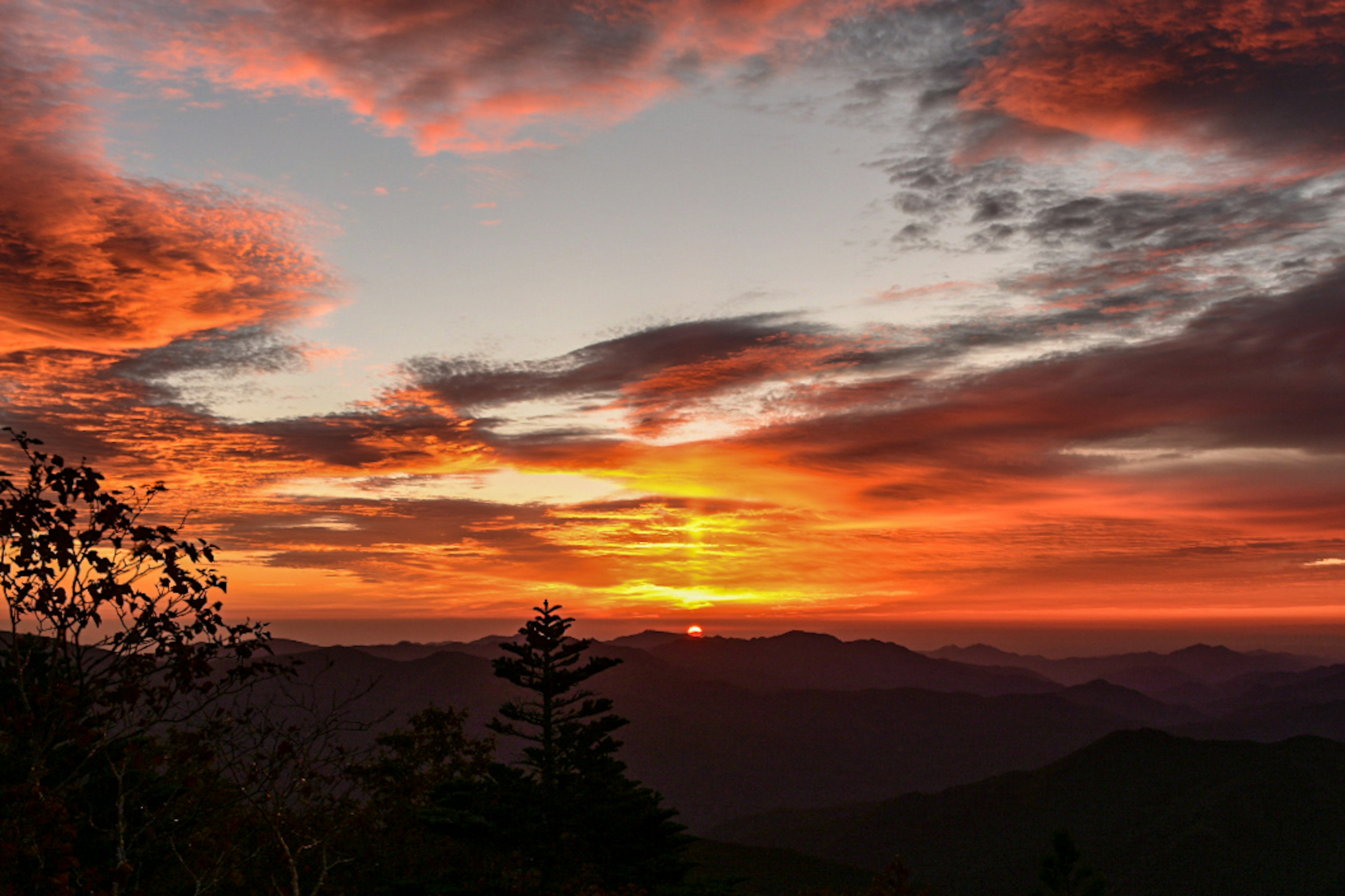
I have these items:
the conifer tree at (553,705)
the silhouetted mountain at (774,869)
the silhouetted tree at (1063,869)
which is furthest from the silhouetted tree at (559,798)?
the silhouetted mountain at (774,869)

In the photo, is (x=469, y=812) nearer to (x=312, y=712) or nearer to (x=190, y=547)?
(x=312, y=712)

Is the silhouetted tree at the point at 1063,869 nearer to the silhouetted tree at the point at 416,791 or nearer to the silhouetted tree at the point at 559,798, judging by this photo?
the silhouetted tree at the point at 559,798

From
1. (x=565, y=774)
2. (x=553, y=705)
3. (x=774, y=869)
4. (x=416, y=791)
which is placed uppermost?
(x=553, y=705)

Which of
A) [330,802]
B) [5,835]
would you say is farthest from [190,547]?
[330,802]

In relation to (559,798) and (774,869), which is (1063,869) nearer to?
(559,798)

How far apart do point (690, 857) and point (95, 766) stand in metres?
144

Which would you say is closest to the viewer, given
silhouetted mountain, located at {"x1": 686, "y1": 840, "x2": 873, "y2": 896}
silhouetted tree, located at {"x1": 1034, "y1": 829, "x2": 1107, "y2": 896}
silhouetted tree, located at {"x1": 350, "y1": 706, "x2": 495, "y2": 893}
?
silhouetted tree, located at {"x1": 350, "y1": 706, "x2": 495, "y2": 893}

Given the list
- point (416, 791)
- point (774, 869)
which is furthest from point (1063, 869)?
point (774, 869)

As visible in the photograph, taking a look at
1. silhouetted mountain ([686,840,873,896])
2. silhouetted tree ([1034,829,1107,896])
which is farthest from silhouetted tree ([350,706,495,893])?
silhouetted mountain ([686,840,873,896])

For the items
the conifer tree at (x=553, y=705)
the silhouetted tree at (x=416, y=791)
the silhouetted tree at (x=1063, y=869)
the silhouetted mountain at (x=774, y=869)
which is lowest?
the silhouetted mountain at (x=774, y=869)

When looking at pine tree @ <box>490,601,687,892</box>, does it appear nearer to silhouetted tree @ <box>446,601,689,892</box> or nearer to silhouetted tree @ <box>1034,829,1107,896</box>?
silhouetted tree @ <box>446,601,689,892</box>

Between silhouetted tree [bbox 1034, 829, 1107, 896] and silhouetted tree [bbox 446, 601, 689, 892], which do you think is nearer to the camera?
silhouetted tree [bbox 446, 601, 689, 892]

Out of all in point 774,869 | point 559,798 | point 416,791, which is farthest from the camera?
point 774,869

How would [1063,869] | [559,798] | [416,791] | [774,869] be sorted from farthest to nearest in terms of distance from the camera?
[774,869], [1063,869], [416,791], [559,798]
